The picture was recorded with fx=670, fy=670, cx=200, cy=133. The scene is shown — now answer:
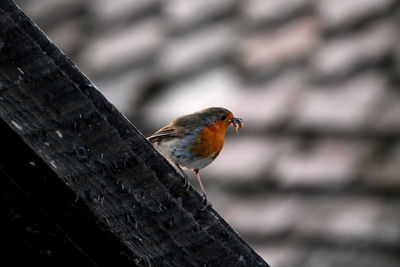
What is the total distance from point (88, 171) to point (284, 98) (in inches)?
68.5

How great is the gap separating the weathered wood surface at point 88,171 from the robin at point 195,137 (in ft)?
5.74

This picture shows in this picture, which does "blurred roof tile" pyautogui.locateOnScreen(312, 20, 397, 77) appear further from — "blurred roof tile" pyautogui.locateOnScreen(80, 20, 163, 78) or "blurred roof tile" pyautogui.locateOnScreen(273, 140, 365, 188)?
"blurred roof tile" pyautogui.locateOnScreen(80, 20, 163, 78)

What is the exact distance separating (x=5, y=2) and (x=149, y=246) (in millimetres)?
655

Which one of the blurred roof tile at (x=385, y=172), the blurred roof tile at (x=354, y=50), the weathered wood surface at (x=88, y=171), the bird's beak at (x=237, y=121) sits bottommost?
the weathered wood surface at (x=88, y=171)

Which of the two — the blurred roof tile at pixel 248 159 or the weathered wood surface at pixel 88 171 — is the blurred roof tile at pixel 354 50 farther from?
the weathered wood surface at pixel 88 171

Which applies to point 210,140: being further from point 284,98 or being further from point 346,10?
point 346,10

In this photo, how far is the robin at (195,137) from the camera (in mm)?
3480

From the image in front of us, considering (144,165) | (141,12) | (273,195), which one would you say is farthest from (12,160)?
(141,12)

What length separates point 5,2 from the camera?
1.51 m

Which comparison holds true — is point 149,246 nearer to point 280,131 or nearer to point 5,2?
point 5,2

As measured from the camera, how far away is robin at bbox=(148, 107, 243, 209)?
11.4 ft

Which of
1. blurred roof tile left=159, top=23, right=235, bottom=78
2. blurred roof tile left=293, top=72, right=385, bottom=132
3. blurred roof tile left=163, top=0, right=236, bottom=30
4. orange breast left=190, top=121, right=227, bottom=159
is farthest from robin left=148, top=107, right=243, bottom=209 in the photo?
blurred roof tile left=163, top=0, right=236, bottom=30

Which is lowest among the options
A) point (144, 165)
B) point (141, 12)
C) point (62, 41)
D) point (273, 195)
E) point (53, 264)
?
point (53, 264)

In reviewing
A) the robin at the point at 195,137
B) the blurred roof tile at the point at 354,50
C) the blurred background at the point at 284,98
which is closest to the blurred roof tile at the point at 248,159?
the blurred background at the point at 284,98
